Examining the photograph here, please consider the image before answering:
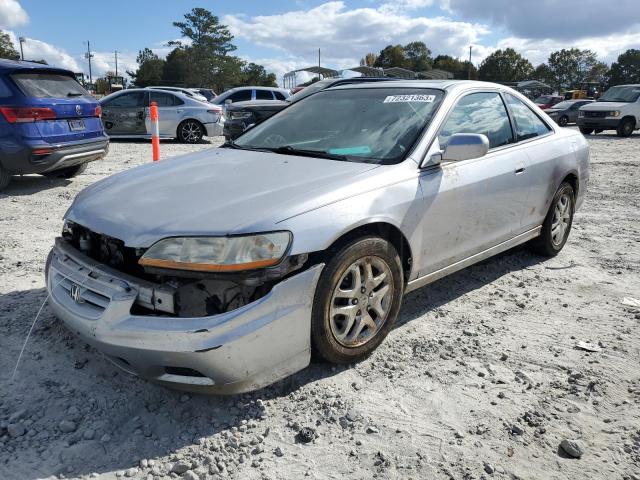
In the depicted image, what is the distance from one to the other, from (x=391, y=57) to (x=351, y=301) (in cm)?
8970

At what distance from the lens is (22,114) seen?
6.29m

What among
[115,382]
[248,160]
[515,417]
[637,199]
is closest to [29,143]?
[248,160]

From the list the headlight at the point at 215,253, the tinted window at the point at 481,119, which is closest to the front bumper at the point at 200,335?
the headlight at the point at 215,253

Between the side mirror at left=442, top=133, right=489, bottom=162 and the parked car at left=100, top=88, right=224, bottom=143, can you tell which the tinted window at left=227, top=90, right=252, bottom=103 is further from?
the side mirror at left=442, top=133, right=489, bottom=162

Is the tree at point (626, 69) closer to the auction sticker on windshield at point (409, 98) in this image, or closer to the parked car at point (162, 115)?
the parked car at point (162, 115)

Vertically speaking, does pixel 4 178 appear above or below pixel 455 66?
below

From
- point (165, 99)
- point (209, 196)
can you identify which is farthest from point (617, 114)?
point (209, 196)

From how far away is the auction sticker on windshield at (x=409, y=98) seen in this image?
344cm

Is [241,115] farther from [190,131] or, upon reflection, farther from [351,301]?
[351,301]

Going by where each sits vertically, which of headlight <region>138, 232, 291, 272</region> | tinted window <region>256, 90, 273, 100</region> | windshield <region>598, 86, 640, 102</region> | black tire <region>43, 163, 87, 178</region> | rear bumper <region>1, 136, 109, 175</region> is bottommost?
black tire <region>43, 163, 87, 178</region>

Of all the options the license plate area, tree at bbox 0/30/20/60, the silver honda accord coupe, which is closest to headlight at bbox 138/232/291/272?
the silver honda accord coupe

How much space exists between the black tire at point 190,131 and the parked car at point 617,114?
13.6 m

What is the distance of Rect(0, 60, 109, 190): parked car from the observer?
629 centimetres

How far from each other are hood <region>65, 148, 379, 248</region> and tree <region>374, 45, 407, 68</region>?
85.8m
